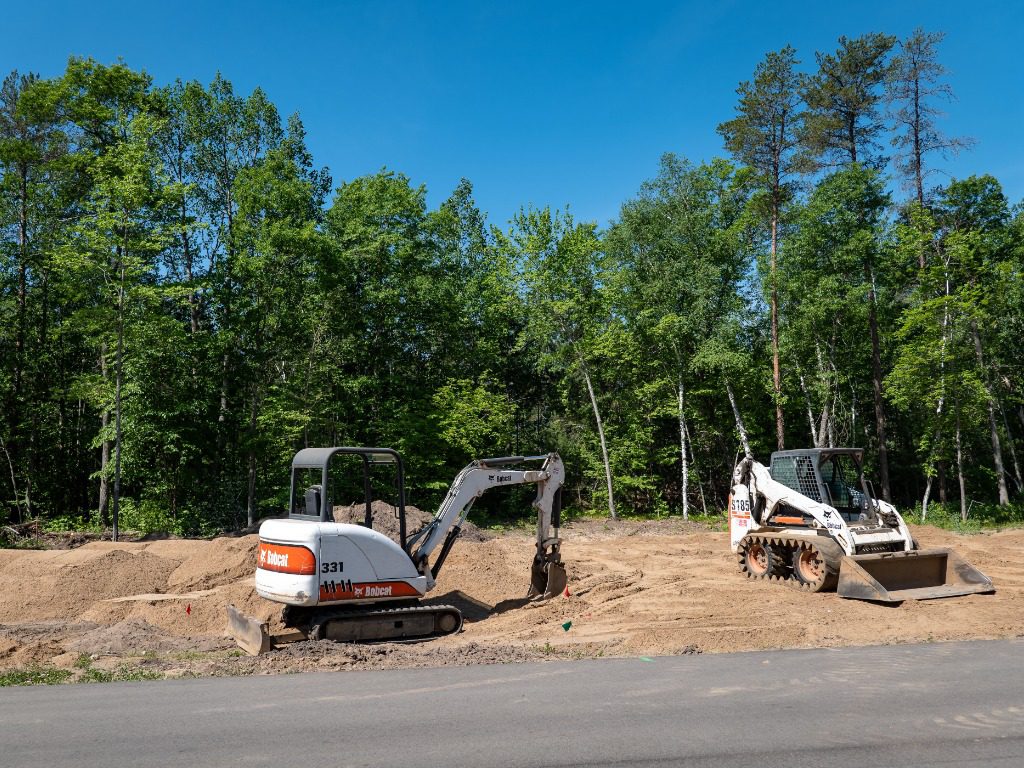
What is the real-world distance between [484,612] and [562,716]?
18.7ft

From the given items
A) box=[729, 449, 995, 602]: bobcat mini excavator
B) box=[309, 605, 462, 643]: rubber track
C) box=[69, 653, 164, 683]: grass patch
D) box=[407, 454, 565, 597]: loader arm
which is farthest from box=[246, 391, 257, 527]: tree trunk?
box=[729, 449, 995, 602]: bobcat mini excavator

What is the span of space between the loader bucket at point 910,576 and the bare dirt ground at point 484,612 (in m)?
0.20

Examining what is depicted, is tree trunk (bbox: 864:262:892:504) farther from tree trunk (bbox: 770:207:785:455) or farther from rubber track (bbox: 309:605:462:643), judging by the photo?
rubber track (bbox: 309:605:462:643)

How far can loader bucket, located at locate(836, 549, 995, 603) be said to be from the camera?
33.5 feet

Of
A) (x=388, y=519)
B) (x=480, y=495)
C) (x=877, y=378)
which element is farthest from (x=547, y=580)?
(x=877, y=378)

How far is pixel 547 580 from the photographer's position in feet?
37.9

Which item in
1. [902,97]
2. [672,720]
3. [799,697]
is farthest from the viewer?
[902,97]

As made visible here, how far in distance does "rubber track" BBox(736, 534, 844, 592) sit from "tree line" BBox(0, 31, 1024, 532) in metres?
14.2

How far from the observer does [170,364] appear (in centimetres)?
2205

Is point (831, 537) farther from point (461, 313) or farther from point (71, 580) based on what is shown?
point (461, 313)

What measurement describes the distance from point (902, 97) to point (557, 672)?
27157 mm

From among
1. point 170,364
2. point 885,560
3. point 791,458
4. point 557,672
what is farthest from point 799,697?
point 170,364

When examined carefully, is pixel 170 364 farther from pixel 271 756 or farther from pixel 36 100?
pixel 271 756

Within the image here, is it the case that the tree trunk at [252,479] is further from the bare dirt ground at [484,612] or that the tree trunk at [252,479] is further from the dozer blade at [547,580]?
the dozer blade at [547,580]
